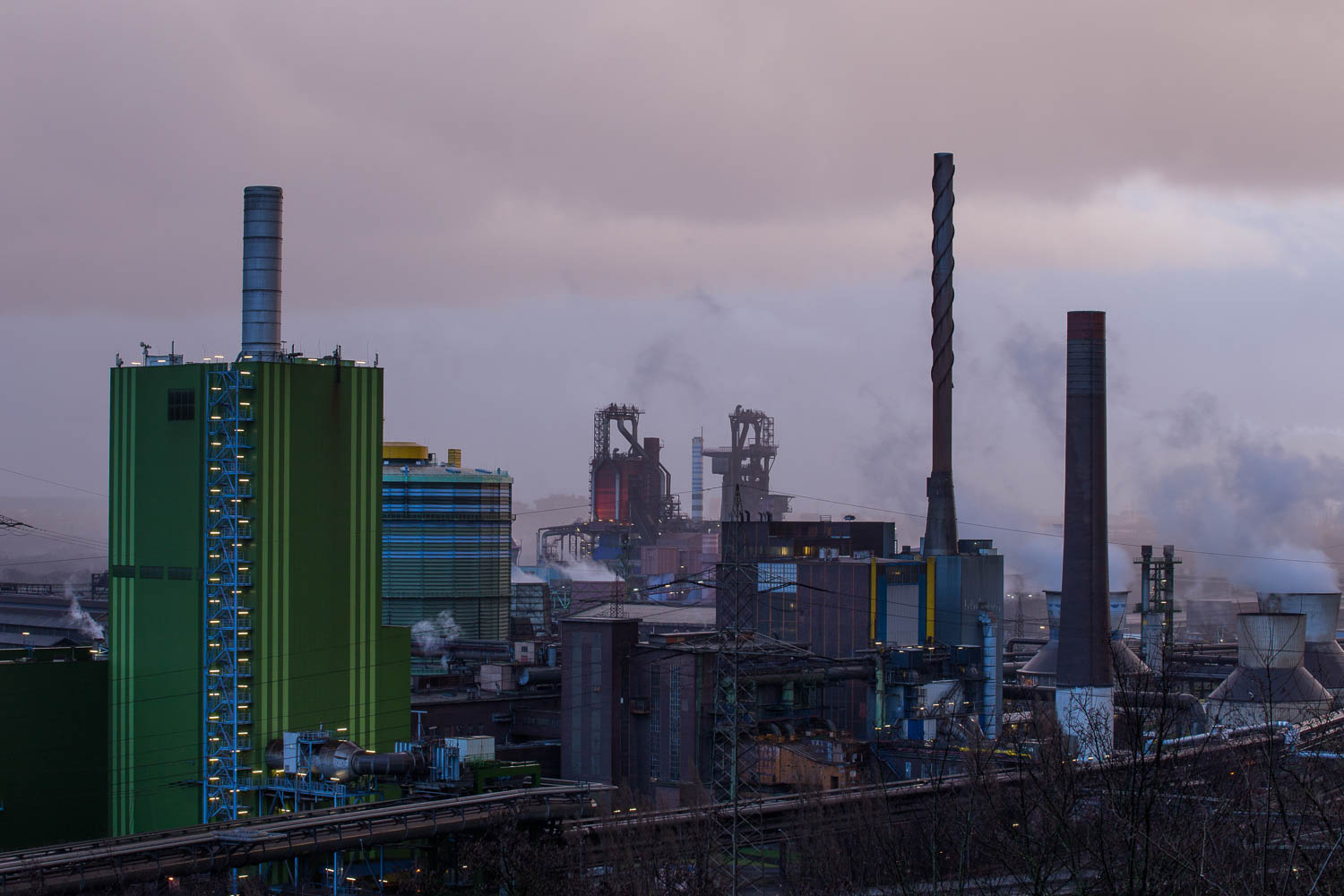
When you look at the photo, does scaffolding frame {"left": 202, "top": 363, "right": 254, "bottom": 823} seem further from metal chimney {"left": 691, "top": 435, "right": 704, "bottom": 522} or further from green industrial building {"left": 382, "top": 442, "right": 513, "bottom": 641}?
metal chimney {"left": 691, "top": 435, "right": 704, "bottom": 522}

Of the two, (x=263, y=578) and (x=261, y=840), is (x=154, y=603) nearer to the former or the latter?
(x=263, y=578)

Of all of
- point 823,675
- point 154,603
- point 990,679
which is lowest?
point 990,679

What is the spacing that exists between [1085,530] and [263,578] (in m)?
21.0

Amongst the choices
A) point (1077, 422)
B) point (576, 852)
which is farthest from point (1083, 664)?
point (576, 852)

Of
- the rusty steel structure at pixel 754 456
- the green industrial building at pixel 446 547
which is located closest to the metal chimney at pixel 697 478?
the rusty steel structure at pixel 754 456

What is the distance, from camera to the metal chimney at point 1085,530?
136 ft

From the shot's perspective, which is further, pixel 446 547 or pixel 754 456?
pixel 754 456

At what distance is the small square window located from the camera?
106 feet

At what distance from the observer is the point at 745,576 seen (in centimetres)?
2159

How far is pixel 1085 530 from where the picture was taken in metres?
41.7

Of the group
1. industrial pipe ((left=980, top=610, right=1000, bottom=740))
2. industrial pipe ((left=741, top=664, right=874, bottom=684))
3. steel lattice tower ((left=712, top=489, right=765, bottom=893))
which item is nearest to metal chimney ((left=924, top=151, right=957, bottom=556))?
industrial pipe ((left=980, top=610, right=1000, bottom=740))

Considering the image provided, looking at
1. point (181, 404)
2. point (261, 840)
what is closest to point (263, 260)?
point (181, 404)

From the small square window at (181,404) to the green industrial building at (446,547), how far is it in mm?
21670

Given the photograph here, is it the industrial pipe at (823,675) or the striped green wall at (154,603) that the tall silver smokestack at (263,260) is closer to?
the striped green wall at (154,603)
